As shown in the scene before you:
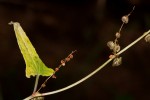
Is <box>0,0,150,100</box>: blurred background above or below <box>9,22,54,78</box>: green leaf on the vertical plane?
above

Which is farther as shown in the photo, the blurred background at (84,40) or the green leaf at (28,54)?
the blurred background at (84,40)

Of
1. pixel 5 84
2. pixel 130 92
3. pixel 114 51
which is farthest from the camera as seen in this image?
pixel 130 92

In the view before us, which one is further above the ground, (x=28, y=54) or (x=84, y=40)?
(x=84, y=40)

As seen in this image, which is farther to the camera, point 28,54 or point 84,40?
point 84,40

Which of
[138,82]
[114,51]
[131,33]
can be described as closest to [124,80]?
[138,82]

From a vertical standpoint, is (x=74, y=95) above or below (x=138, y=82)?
below

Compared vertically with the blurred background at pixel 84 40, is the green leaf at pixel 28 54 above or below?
below

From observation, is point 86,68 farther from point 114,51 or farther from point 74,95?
point 114,51

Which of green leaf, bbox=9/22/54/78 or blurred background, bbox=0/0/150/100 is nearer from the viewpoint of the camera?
green leaf, bbox=9/22/54/78
